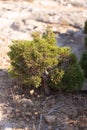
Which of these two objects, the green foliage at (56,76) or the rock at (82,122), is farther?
the green foliage at (56,76)

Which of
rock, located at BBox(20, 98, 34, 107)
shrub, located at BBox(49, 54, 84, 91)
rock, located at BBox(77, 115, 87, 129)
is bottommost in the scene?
rock, located at BBox(77, 115, 87, 129)

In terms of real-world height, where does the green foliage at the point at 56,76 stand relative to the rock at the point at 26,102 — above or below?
above

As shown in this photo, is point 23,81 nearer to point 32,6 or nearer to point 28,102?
point 28,102

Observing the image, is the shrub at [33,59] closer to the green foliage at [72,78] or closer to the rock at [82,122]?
the green foliage at [72,78]

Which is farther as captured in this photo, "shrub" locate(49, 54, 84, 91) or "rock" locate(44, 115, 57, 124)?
"shrub" locate(49, 54, 84, 91)

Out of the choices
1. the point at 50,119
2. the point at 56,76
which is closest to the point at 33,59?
the point at 56,76

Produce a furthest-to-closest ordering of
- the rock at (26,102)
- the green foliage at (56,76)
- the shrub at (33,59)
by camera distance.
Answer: the rock at (26,102) → the green foliage at (56,76) → the shrub at (33,59)

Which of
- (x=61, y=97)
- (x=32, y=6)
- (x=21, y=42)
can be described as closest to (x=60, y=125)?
(x=61, y=97)

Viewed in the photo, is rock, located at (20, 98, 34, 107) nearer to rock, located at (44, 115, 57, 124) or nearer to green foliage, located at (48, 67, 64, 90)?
rock, located at (44, 115, 57, 124)

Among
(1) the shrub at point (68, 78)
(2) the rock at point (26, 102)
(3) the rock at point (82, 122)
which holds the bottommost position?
(3) the rock at point (82, 122)

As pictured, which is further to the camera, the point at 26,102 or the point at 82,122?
the point at 26,102

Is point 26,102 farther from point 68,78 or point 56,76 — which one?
point 68,78

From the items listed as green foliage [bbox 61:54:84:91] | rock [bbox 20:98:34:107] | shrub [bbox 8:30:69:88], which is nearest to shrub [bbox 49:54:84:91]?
green foliage [bbox 61:54:84:91]

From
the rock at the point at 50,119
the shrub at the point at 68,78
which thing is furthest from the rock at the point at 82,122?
the shrub at the point at 68,78
